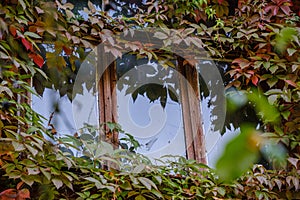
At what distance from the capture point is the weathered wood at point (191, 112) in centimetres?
248

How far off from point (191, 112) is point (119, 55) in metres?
0.52

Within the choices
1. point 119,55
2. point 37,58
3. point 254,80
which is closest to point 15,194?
point 37,58

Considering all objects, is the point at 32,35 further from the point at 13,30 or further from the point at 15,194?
the point at 15,194

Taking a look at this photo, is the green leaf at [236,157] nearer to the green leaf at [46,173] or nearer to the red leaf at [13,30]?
the green leaf at [46,173]

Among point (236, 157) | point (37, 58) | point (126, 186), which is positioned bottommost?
point (126, 186)

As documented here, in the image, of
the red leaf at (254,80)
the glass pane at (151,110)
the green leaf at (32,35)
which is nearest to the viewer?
the green leaf at (32,35)

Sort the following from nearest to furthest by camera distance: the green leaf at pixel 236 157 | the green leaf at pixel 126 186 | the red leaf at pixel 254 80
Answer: the green leaf at pixel 236 157
the green leaf at pixel 126 186
the red leaf at pixel 254 80

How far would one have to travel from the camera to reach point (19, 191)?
5.95ft

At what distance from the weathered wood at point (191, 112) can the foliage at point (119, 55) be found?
5.9 inches

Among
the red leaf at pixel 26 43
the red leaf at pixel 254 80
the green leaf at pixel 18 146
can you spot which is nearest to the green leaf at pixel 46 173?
the green leaf at pixel 18 146

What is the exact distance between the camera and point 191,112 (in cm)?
257

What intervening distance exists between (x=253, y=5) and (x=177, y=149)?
997mm

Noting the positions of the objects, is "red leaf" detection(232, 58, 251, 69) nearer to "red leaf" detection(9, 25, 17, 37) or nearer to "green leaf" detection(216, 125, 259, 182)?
"red leaf" detection(9, 25, 17, 37)

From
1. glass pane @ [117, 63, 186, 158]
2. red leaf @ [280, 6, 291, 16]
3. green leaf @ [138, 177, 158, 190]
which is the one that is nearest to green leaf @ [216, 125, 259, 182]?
green leaf @ [138, 177, 158, 190]
